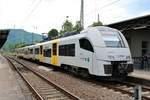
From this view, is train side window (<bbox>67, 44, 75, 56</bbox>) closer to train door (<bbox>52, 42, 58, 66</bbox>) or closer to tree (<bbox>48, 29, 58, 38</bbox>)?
train door (<bbox>52, 42, 58, 66</bbox>)

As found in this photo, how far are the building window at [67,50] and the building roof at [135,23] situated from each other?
4.64 meters

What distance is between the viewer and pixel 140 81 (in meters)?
16.1

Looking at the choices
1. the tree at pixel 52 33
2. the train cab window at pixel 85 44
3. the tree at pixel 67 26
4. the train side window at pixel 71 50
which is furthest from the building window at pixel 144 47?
the tree at pixel 52 33

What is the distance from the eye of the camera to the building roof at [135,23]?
2083 cm

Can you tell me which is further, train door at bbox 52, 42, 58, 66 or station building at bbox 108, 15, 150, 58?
station building at bbox 108, 15, 150, 58

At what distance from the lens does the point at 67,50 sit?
69.2 ft

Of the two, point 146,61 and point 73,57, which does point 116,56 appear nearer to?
point 73,57

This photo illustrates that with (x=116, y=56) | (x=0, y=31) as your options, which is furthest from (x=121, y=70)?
(x=0, y=31)

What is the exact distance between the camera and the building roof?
20.8m

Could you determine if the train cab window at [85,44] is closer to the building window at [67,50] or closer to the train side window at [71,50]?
the train side window at [71,50]

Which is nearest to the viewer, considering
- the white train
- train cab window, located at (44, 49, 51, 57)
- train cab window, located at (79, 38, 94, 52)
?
the white train

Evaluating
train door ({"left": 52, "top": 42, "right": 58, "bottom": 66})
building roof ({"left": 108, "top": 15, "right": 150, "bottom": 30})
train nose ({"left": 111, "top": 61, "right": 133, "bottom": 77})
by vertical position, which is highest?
building roof ({"left": 108, "top": 15, "right": 150, "bottom": 30})

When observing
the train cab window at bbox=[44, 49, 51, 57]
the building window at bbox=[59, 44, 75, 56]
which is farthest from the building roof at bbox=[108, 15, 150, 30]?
the train cab window at bbox=[44, 49, 51, 57]

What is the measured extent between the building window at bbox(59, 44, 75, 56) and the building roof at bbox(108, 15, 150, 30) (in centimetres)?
464
